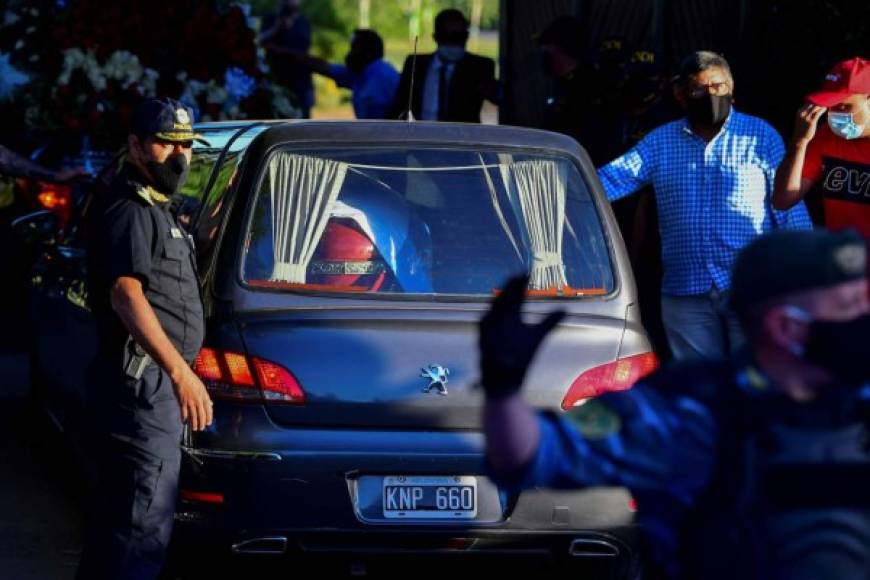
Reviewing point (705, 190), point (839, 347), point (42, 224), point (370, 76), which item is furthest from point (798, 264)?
point (370, 76)

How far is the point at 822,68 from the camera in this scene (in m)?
9.25

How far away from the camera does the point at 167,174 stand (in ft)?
17.7

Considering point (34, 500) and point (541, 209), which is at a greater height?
point (541, 209)

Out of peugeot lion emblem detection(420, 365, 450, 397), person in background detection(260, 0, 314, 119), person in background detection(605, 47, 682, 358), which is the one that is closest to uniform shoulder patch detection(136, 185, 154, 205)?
peugeot lion emblem detection(420, 365, 450, 397)

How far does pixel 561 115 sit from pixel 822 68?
1340mm

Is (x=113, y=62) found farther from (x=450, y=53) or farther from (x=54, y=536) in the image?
(x=54, y=536)

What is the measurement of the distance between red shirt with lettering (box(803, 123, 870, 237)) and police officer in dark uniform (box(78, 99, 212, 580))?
8.69 ft

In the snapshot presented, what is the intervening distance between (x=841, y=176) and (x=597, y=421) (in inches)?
155

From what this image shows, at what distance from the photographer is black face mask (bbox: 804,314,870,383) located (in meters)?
2.93

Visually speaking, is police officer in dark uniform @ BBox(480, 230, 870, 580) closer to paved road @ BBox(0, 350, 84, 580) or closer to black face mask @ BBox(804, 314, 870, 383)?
black face mask @ BBox(804, 314, 870, 383)

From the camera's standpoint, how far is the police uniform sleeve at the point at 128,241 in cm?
524

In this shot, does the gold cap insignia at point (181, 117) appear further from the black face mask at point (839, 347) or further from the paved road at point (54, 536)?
the black face mask at point (839, 347)

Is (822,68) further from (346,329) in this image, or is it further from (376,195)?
(346,329)

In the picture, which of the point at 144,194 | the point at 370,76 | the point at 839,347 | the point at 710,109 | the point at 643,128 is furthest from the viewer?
the point at 370,76
